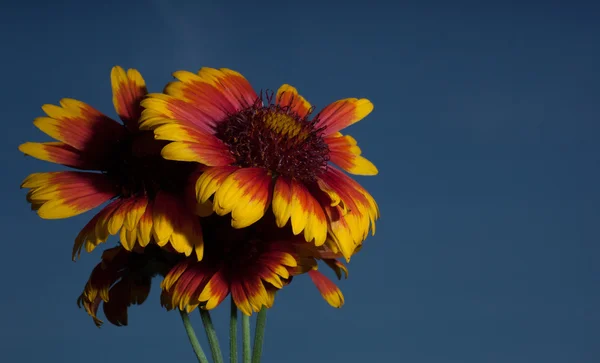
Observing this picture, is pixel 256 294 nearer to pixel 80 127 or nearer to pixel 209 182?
pixel 209 182

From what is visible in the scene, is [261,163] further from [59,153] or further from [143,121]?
[59,153]

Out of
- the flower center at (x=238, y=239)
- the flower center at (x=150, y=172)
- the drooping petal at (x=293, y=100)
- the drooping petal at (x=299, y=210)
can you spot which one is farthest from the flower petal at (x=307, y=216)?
the drooping petal at (x=293, y=100)

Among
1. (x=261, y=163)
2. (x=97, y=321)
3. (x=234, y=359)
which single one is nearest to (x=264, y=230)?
(x=261, y=163)

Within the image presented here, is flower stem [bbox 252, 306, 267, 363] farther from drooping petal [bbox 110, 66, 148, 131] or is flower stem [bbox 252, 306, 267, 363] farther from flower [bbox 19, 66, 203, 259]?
drooping petal [bbox 110, 66, 148, 131]

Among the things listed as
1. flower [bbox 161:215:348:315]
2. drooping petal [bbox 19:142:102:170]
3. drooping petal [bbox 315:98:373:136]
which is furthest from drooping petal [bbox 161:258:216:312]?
drooping petal [bbox 315:98:373:136]

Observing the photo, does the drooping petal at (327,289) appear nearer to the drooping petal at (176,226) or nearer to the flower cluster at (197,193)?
the flower cluster at (197,193)

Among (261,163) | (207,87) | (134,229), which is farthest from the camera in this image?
(207,87)

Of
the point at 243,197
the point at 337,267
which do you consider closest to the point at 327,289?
the point at 337,267
